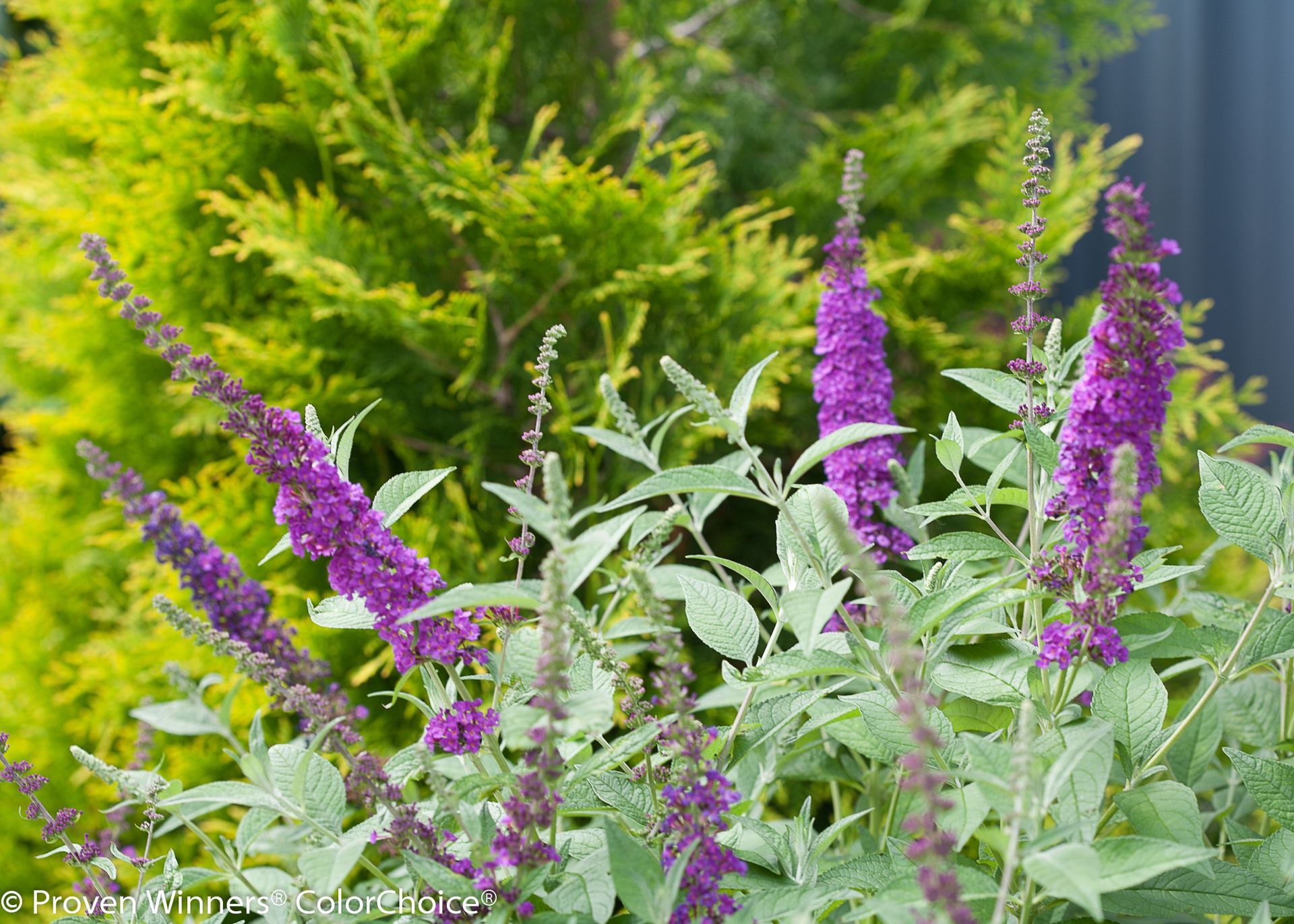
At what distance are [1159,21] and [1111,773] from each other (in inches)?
142

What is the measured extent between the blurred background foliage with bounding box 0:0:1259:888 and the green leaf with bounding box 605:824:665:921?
1.47m

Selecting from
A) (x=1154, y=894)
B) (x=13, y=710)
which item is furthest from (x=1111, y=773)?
(x=13, y=710)

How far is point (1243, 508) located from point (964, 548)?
25cm

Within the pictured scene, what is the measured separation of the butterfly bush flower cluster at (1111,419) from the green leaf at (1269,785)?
0.14 meters

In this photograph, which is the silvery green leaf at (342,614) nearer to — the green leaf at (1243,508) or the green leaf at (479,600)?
the green leaf at (479,600)

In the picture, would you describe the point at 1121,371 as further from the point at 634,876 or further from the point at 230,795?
the point at 230,795

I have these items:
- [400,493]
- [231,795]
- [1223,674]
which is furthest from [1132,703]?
[231,795]

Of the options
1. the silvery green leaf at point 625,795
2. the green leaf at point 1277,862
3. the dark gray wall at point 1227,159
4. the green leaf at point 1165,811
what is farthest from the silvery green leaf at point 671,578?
the dark gray wall at point 1227,159

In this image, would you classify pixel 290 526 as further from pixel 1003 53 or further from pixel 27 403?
pixel 27 403

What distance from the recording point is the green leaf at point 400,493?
782 millimetres

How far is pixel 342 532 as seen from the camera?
716 millimetres

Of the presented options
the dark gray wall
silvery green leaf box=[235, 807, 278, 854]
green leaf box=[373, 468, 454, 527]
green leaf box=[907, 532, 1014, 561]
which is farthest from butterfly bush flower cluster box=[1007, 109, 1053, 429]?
the dark gray wall

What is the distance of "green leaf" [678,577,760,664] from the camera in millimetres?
808

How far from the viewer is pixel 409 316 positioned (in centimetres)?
220
